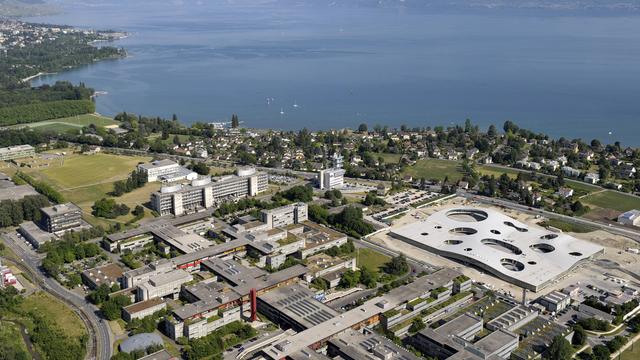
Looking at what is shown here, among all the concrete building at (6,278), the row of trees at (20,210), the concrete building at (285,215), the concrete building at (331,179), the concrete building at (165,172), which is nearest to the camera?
the concrete building at (6,278)

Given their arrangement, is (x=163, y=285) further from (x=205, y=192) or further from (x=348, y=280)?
(x=205, y=192)

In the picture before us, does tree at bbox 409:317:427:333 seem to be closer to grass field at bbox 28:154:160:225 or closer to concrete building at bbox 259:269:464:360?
concrete building at bbox 259:269:464:360

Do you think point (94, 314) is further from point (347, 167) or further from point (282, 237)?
point (347, 167)

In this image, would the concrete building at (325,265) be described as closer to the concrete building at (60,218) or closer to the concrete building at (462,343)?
the concrete building at (462,343)

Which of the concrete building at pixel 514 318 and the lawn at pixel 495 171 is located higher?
the lawn at pixel 495 171

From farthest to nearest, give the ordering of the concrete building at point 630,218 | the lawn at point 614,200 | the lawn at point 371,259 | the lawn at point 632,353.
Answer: the lawn at point 614,200 < the concrete building at point 630,218 < the lawn at point 371,259 < the lawn at point 632,353

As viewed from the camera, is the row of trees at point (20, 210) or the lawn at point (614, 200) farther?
the lawn at point (614, 200)

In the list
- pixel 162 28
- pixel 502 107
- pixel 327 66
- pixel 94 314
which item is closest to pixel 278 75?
pixel 327 66

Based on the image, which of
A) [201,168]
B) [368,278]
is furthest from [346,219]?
[201,168]

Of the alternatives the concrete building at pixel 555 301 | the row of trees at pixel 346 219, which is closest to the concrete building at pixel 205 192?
the row of trees at pixel 346 219
